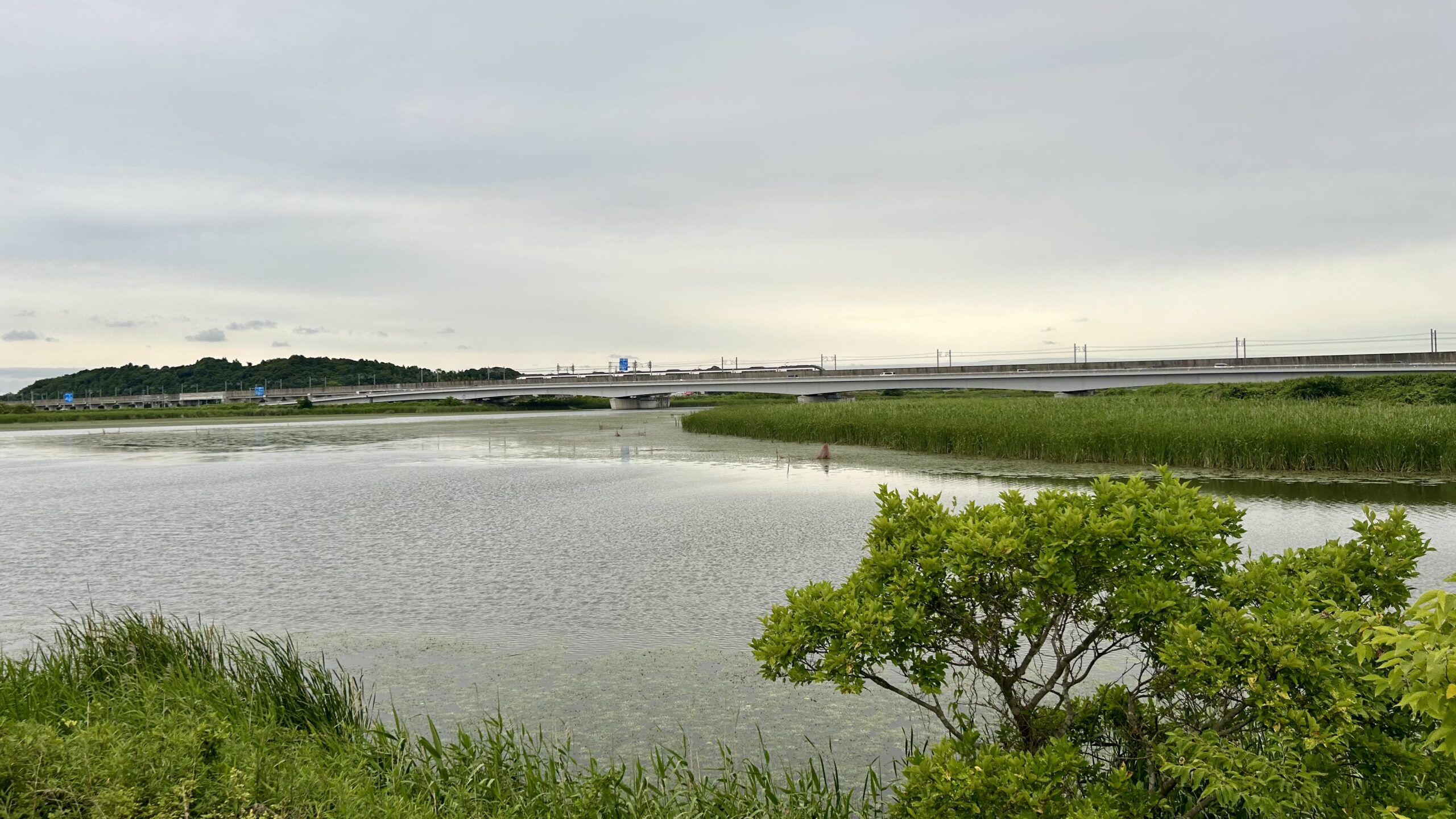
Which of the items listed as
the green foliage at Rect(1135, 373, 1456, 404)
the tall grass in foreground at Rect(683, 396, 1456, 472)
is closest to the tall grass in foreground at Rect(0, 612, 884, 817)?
the tall grass in foreground at Rect(683, 396, 1456, 472)

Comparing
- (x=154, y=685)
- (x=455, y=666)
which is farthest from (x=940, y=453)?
(x=154, y=685)

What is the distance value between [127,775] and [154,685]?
165 centimetres

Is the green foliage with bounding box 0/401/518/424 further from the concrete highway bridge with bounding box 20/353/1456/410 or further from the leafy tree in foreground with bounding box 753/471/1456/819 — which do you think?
the leafy tree in foreground with bounding box 753/471/1456/819

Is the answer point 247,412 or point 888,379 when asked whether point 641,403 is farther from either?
point 247,412

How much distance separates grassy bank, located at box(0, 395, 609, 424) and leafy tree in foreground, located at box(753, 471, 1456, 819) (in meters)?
75.0

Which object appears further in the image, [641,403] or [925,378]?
[641,403]

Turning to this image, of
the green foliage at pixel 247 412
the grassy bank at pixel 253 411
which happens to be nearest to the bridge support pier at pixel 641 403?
the grassy bank at pixel 253 411

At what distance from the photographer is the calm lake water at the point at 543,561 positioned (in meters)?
5.23

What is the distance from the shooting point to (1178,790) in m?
3.50

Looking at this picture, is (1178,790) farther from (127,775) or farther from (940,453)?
(940,453)

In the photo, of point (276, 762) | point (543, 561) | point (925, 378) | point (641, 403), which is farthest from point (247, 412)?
point (276, 762)

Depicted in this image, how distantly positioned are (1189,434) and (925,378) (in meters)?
41.8

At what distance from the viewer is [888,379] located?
63.0 m

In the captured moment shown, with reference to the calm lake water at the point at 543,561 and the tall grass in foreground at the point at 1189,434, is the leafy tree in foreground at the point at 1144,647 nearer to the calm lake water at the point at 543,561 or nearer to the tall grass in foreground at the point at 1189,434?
the calm lake water at the point at 543,561
